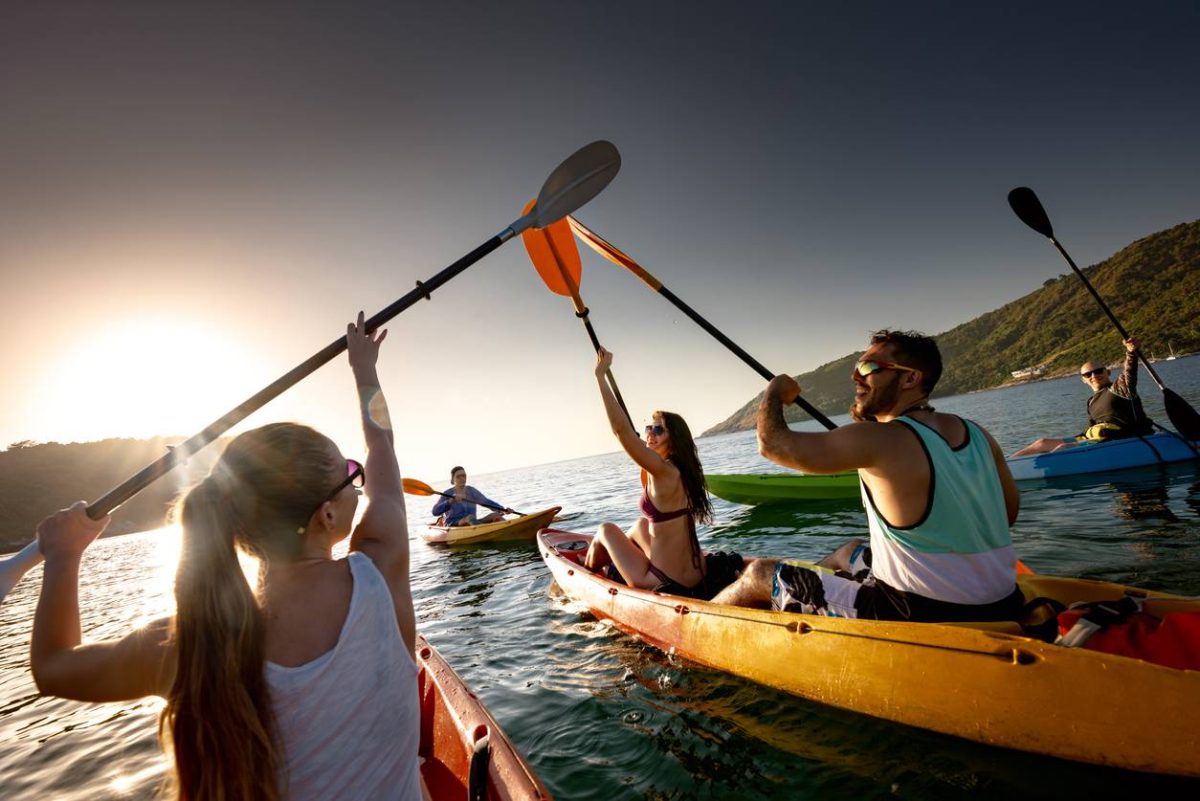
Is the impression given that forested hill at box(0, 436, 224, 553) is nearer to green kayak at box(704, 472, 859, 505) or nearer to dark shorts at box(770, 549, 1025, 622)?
green kayak at box(704, 472, 859, 505)

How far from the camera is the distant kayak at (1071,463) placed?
980cm

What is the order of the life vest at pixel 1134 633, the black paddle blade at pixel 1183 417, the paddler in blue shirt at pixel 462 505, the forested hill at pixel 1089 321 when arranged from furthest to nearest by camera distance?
1. the forested hill at pixel 1089 321
2. the paddler in blue shirt at pixel 462 505
3. the black paddle blade at pixel 1183 417
4. the life vest at pixel 1134 633

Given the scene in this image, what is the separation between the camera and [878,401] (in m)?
3.10

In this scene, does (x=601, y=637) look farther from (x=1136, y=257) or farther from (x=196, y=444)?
(x=1136, y=257)

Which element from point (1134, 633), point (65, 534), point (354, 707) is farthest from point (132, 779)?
point (1134, 633)

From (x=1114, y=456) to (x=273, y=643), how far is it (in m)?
13.8

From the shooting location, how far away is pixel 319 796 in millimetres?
1400

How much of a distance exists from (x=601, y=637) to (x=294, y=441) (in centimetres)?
497

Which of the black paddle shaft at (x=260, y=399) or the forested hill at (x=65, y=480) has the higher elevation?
the forested hill at (x=65, y=480)

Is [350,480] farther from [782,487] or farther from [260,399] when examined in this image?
[782,487]

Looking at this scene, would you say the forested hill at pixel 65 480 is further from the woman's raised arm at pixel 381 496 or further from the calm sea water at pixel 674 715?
the woman's raised arm at pixel 381 496

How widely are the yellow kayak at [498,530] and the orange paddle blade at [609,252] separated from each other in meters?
7.41

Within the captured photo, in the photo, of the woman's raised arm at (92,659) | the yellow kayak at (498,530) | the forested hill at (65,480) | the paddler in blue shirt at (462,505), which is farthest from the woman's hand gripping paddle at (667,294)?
the forested hill at (65,480)

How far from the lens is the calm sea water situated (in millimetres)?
2932
